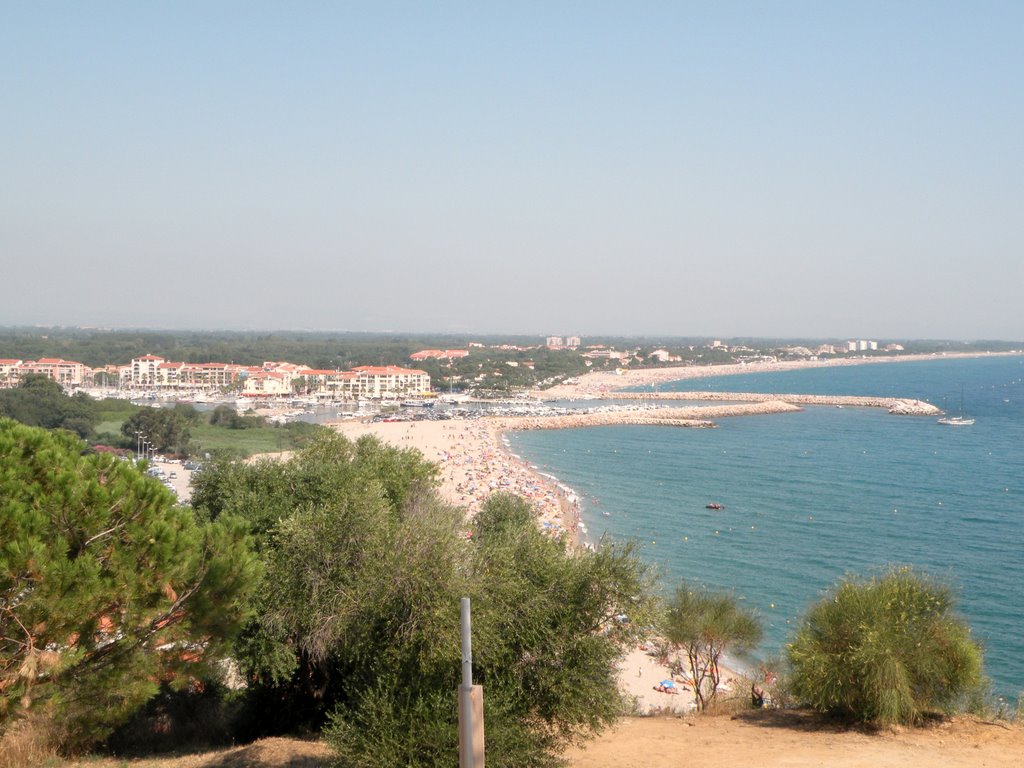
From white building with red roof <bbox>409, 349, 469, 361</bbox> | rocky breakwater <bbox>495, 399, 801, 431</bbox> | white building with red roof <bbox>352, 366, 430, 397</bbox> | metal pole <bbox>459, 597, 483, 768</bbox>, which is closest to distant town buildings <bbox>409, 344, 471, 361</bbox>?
white building with red roof <bbox>409, 349, 469, 361</bbox>

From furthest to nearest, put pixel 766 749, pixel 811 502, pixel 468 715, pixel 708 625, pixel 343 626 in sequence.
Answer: pixel 811 502 < pixel 708 625 < pixel 766 749 < pixel 343 626 < pixel 468 715

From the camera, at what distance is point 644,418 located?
7025 centimetres

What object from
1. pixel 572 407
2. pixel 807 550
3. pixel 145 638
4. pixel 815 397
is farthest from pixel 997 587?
pixel 815 397

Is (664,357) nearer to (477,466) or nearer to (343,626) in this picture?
(477,466)

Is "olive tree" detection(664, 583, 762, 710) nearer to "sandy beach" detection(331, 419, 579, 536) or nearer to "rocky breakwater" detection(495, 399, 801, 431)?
"sandy beach" detection(331, 419, 579, 536)

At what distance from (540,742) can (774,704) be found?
5.15 metres

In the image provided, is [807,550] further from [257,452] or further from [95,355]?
[95,355]

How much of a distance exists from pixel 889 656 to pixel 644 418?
201 feet

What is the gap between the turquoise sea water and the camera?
2375 cm

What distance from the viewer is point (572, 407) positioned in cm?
8156

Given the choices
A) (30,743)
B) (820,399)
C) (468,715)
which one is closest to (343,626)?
(30,743)

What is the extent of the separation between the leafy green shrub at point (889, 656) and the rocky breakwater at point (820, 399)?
69.9m

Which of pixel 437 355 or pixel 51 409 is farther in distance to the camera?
pixel 437 355

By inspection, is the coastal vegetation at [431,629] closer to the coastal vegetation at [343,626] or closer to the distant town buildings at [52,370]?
the coastal vegetation at [343,626]
